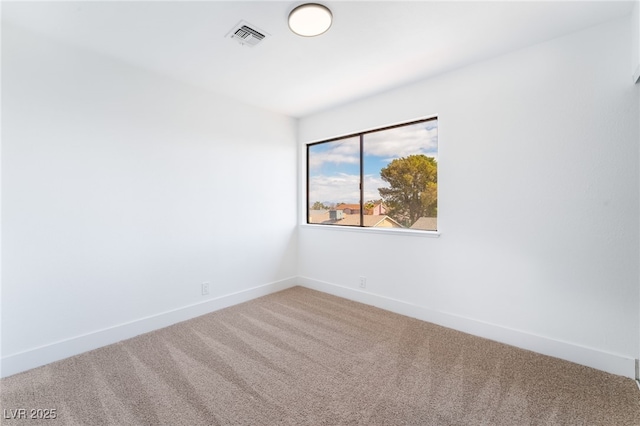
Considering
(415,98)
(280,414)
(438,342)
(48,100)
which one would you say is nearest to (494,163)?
(415,98)

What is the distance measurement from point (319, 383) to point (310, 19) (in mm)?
2442

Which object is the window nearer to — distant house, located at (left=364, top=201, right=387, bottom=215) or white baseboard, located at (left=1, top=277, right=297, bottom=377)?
distant house, located at (left=364, top=201, right=387, bottom=215)

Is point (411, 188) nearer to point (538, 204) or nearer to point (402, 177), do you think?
point (402, 177)

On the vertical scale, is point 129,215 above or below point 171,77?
below

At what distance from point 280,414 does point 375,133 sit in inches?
116

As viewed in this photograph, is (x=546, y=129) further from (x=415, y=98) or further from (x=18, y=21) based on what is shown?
(x=18, y=21)

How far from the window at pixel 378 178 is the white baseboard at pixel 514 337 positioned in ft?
2.83

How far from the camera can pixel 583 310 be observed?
207cm

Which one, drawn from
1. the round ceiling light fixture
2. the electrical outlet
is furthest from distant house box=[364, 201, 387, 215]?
the round ceiling light fixture

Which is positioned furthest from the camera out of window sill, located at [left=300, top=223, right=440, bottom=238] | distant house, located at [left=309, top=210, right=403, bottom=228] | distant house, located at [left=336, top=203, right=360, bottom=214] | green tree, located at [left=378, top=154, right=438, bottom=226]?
distant house, located at [left=336, top=203, right=360, bottom=214]

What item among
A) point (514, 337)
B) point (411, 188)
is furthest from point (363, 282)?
point (514, 337)

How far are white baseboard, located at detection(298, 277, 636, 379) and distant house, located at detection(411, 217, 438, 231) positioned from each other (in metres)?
0.82

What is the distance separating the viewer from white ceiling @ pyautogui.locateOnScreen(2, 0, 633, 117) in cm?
181

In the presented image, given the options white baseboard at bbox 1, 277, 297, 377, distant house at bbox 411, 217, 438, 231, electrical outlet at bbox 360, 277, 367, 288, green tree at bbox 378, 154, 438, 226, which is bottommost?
white baseboard at bbox 1, 277, 297, 377
